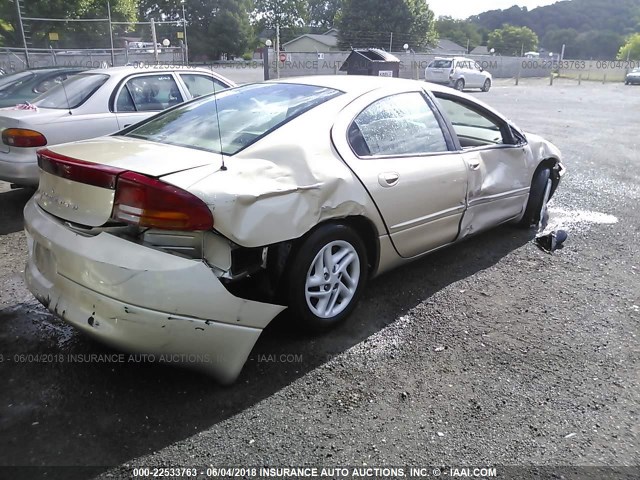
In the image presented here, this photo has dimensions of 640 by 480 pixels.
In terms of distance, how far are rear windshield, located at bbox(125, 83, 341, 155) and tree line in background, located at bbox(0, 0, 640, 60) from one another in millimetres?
16331

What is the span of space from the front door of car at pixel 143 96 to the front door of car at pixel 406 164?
3.33 meters

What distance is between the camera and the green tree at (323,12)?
81.8m

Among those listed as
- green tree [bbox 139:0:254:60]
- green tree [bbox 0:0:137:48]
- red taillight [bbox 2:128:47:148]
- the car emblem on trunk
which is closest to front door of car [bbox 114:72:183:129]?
red taillight [bbox 2:128:47:148]

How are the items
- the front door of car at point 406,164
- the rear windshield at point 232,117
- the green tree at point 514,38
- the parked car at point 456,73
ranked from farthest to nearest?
the green tree at point 514,38 < the parked car at point 456,73 < the front door of car at point 406,164 < the rear windshield at point 232,117

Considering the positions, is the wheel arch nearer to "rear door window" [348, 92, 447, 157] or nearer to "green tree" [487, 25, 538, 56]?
"rear door window" [348, 92, 447, 157]

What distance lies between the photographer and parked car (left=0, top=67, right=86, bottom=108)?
287 inches

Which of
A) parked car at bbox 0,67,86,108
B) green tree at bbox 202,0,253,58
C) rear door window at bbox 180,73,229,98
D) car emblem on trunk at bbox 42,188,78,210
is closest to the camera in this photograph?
car emblem on trunk at bbox 42,188,78,210

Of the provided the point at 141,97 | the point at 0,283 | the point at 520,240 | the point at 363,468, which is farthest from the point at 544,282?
the point at 141,97

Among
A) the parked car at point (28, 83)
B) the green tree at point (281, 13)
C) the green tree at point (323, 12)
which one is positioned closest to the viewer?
the parked car at point (28, 83)

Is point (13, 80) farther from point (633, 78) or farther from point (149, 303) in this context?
point (633, 78)

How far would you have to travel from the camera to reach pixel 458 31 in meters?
87.0

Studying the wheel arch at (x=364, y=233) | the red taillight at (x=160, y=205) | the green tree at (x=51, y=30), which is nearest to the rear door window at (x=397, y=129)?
the wheel arch at (x=364, y=233)

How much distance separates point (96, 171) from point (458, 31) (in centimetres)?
9475

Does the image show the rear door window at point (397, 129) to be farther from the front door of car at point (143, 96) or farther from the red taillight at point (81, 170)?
the front door of car at point (143, 96)
